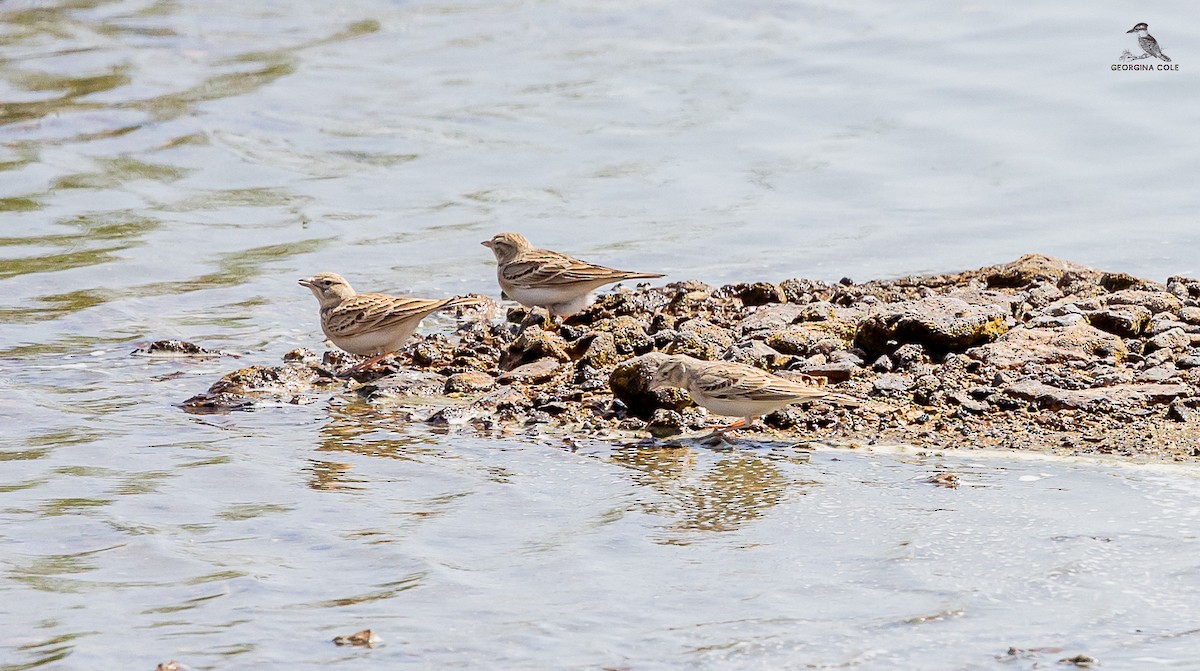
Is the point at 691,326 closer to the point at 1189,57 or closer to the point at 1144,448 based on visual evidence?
the point at 1144,448

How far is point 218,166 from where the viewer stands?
16375 mm

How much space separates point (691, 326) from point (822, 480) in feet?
8.48

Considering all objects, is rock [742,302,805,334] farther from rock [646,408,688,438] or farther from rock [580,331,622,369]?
rock [646,408,688,438]

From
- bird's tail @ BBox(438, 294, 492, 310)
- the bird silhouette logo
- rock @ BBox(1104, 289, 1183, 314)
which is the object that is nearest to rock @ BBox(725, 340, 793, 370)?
rock @ BBox(1104, 289, 1183, 314)

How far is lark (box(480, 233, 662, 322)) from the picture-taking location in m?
10.9

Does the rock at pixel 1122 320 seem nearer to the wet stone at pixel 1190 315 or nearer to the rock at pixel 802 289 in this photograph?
the wet stone at pixel 1190 315

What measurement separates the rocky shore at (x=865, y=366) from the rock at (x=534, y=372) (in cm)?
2

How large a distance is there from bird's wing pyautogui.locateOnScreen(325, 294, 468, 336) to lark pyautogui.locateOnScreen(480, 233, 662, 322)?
35.9 inches

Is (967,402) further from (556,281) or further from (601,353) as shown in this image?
(556,281)

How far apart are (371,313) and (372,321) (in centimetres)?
5

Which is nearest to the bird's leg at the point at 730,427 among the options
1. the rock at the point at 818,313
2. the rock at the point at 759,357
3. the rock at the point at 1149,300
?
the rock at the point at 759,357

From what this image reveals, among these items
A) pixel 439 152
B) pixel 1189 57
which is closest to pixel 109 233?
pixel 439 152

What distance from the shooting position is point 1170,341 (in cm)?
894

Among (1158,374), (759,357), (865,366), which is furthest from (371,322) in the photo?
(1158,374)
